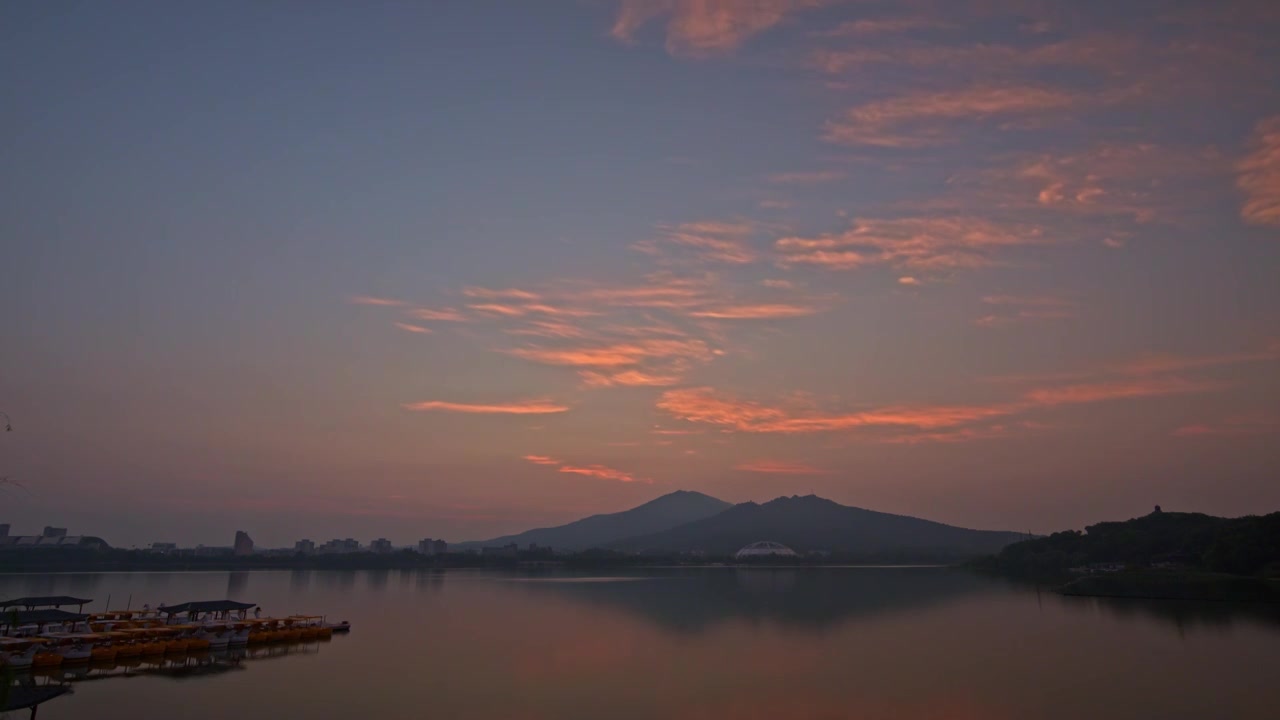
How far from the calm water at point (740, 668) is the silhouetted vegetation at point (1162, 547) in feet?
47.3

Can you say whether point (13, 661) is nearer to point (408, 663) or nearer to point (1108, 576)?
point (408, 663)

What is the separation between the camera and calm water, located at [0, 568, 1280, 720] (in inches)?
888

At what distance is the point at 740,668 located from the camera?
2930 centimetres

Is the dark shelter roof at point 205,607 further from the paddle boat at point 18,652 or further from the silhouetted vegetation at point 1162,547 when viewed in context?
the silhouetted vegetation at point 1162,547

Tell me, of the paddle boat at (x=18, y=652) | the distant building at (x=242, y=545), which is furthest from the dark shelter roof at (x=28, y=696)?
the distant building at (x=242, y=545)

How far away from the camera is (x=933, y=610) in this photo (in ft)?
Result: 174

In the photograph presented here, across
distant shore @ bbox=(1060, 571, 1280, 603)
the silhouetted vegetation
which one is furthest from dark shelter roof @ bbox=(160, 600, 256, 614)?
the silhouetted vegetation

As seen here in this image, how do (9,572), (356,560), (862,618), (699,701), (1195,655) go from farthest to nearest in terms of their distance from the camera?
(356,560)
(9,572)
(862,618)
(1195,655)
(699,701)

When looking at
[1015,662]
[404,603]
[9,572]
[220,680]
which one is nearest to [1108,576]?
[1015,662]

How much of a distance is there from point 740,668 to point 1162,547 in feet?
244

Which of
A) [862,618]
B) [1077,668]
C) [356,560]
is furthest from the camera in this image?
[356,560]

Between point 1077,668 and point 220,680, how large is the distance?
101ft

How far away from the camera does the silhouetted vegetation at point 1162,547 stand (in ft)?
198

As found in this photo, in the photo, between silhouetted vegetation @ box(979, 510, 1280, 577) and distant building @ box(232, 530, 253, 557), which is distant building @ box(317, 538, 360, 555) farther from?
silhouetted vegetation @ box(979, 510, 1280, 577)
